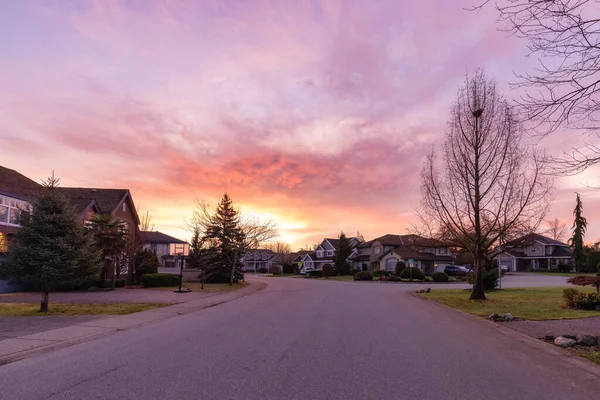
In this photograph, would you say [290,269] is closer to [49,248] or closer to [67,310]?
[67,310]

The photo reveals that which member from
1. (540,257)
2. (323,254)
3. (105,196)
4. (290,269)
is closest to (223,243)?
(105,196)

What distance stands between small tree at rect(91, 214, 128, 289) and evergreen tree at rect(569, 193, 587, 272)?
6693 centimetres

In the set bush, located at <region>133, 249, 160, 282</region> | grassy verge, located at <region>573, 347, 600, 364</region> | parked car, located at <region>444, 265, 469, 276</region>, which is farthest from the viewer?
parked car, located at <region>444, 265, 469, 276</region>

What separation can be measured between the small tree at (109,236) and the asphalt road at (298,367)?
1946 cm

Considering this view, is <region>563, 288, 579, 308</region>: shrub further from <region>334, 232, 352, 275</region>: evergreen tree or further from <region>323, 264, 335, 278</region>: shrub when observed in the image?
<region>334, 232, 352, 275</region>: evergreen tree

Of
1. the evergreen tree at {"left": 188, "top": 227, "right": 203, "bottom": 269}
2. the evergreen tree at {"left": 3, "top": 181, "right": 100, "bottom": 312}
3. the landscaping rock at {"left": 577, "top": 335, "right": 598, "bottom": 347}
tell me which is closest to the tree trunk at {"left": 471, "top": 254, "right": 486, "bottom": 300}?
the landscaping rock at {"left": 577, "top": 335, "right": 598, "bottom": 347}

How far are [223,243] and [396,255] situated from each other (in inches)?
1351

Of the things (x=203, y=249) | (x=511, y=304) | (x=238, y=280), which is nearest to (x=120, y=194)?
(x=203, y=249)

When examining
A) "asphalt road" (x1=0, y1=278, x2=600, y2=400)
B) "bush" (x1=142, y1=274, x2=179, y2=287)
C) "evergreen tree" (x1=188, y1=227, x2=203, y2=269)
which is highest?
"evergreen tree" (x1=188, y1=227, x2=203, y2=269)

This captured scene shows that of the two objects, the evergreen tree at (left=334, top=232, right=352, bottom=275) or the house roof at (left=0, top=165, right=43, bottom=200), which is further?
the evergreen tree at (left=334, top=232, right=352, bottom=275)

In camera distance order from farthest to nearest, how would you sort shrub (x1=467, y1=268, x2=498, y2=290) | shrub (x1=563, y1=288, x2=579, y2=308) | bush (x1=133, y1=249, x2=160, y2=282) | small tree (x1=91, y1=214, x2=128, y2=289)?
bush (x1=133, y1=249, x2=160, y2=282) → shrub (x1=467, y1=268, x2=498, y2=290) → small tree (x1=91, y1=214, x2=128, y2=289) → shrub (x1=563, y1=288, x2=579, y2=308)

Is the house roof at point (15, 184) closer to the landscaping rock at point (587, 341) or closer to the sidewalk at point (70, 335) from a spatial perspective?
the sidewalk at point (70, 335)

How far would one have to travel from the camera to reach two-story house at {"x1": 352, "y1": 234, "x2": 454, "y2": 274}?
70250 millimetres

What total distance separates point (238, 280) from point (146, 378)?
43628 millimetres
